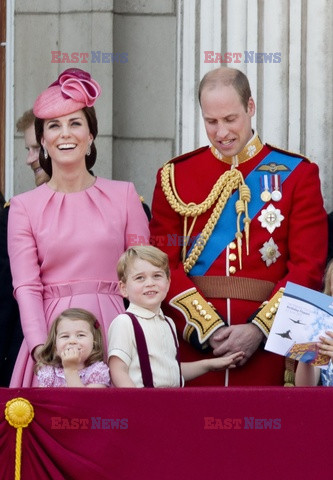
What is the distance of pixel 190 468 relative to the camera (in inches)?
189

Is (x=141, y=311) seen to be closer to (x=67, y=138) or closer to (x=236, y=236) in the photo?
(x=236, y=236)

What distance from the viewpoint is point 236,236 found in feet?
19.0

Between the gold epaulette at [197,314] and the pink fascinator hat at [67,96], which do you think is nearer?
the gold epaulette at [197,314]

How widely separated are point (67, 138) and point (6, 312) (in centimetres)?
77

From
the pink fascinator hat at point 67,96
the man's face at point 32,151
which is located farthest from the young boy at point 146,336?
the man's face at point 32,151

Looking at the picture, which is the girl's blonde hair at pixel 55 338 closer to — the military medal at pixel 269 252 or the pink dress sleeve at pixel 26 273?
the pink dress sleeve at pixel 26 273

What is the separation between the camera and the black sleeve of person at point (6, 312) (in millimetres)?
5965

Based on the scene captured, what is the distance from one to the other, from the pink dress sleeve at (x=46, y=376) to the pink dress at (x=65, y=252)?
21 centimetres

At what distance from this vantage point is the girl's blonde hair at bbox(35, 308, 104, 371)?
5.30 m

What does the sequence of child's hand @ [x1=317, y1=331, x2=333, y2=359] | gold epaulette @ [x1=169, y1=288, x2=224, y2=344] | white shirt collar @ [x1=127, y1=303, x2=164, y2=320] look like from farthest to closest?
1. gold epaulette @ [x1=169, y1=288, x2=224, y2=344]
2. white shirt collar @ [x1=127, y1=303, x2=164, y2=320]
3. child's hand @ [x1=317, y1=331, x2=333, y2=359]

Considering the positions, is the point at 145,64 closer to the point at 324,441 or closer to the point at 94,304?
the point at 94,304

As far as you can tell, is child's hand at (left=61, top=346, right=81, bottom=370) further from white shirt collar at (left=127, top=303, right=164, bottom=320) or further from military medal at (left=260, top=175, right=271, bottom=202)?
military medal at (left=260, top=175, right=271, bottom=202)

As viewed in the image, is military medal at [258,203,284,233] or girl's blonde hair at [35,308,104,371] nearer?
girl's blonde hair at [35,308,104,371]

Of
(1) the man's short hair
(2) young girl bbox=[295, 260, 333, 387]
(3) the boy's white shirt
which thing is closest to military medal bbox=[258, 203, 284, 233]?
(2) young girl bbox=[295, 260, 333, 387]
